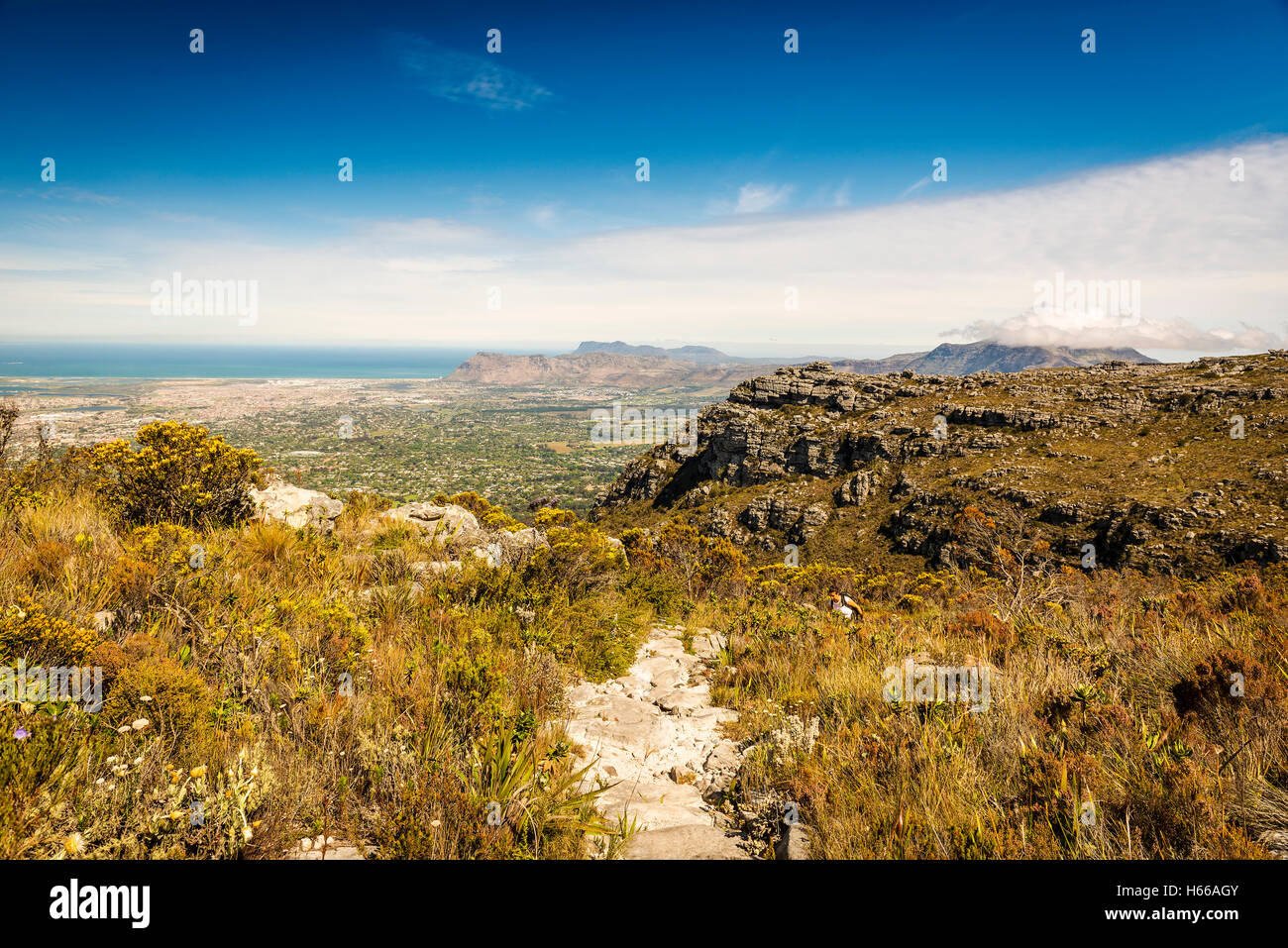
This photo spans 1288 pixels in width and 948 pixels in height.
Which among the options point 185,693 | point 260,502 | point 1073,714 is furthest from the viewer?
point 260,502

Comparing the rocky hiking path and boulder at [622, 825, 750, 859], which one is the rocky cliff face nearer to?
the rocky hiking path

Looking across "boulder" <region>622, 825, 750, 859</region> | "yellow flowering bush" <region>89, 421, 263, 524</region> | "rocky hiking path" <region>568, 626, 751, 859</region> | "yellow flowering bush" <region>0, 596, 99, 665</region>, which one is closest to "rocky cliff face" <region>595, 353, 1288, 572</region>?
"rocky hiking path" <region>568, 626, 751, 859</region>

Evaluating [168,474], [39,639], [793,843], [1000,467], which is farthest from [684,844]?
[1000,467]

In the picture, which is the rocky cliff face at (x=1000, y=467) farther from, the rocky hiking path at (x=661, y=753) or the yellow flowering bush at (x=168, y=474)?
the yellow flowering bush at (x=168, y=474)

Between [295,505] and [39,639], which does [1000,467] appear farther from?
[39,639]

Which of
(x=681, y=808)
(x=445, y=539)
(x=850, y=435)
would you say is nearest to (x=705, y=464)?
(x=850, y=435)
